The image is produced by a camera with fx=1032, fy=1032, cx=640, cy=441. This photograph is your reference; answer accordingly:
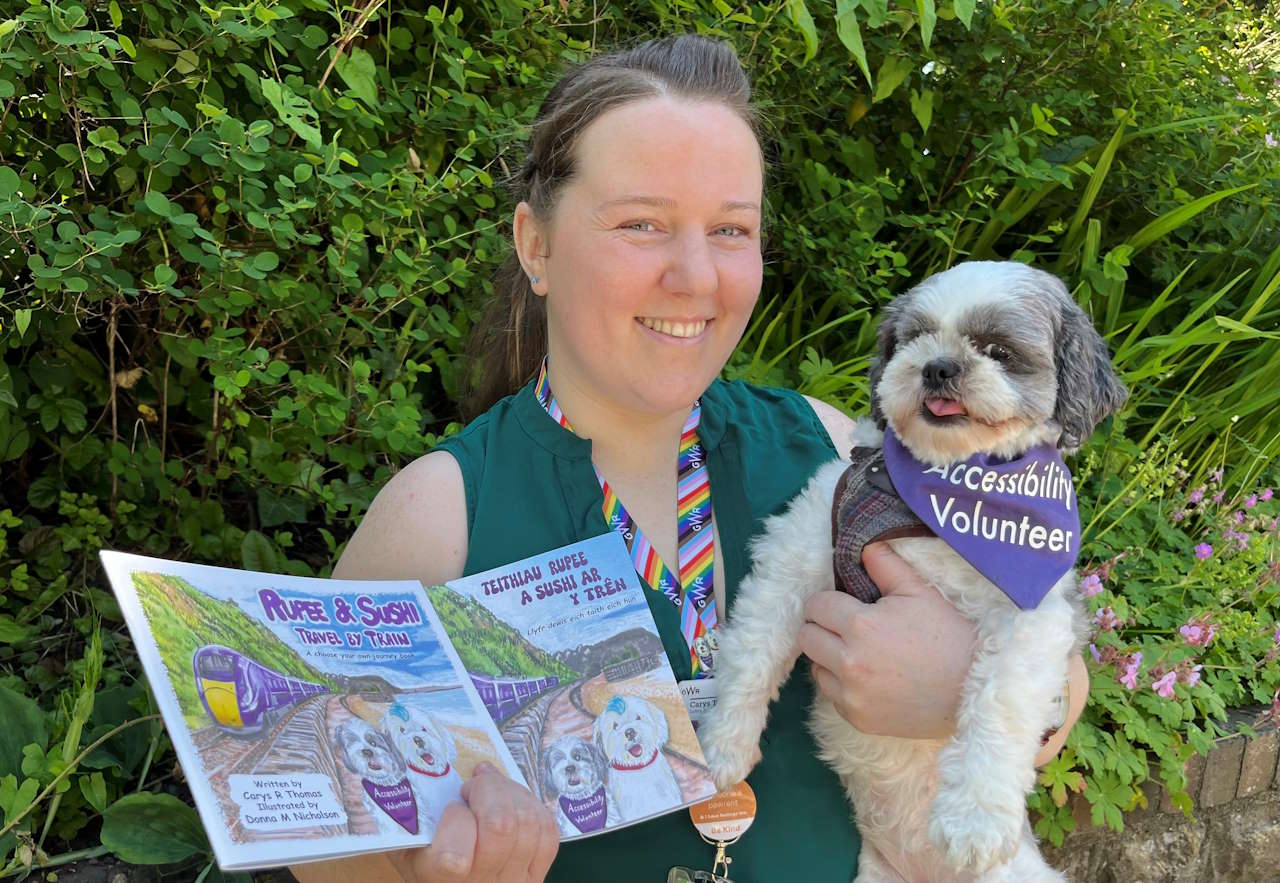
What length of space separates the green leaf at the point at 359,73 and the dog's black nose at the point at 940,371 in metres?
1.58

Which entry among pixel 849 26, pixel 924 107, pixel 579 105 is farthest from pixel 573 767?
pixel 924 107

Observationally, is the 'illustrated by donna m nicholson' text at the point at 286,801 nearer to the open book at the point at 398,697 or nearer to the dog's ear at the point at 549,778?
the open book at the point at 398,697

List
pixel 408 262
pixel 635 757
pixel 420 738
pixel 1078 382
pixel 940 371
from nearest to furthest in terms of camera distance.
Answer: pixel 420 738 < pixel 635 757 < pixel 940 371 < pixel 1078 382 < pixel 408 262

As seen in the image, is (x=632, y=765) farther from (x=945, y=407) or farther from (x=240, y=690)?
(x=945, y=407)

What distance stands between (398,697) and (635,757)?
44 centimetres

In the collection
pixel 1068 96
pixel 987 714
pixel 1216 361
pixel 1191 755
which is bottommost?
pixel 1191 755

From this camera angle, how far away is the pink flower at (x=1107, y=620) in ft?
10.00

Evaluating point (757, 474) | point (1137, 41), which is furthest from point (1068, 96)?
point (757, 474)

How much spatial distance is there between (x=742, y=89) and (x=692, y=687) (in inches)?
51.0

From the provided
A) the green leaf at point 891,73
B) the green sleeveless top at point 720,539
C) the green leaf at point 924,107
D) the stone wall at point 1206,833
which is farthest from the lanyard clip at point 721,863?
the green leaf at point 924,107

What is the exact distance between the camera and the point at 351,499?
293cm

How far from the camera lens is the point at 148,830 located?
225 centimetres

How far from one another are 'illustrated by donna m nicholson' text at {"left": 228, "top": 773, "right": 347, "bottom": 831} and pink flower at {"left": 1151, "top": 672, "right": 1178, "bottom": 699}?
8.03 feet

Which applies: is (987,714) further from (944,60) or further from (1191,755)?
(944,60)
